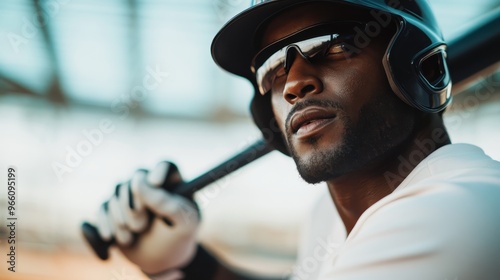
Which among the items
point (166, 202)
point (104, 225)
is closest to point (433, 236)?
point (166, 202)

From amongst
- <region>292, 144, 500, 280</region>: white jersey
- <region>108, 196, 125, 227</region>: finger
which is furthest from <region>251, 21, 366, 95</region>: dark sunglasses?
<region>108, 196, 125, 227</region>: finger

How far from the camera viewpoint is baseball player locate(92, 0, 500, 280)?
69 cm

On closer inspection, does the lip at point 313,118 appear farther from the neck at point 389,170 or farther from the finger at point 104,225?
the finger at point 104,225

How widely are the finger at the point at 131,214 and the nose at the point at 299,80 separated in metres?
1.14

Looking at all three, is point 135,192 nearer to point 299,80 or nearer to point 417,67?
point 299,80

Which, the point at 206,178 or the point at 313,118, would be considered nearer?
the point at 313,118

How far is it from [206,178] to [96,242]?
0.55 metres

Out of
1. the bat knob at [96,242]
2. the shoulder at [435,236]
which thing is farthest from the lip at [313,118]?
the bat knob at [96,242]

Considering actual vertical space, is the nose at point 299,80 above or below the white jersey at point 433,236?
above

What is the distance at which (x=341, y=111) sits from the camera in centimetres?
95

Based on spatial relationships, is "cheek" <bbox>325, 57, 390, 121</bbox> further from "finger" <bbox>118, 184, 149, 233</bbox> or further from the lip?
"finger" <bbox>118, 184, 149, 233</bbox>

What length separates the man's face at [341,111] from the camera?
0.94 meters

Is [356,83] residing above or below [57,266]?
above

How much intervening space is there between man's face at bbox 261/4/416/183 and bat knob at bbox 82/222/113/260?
1.27 metres
